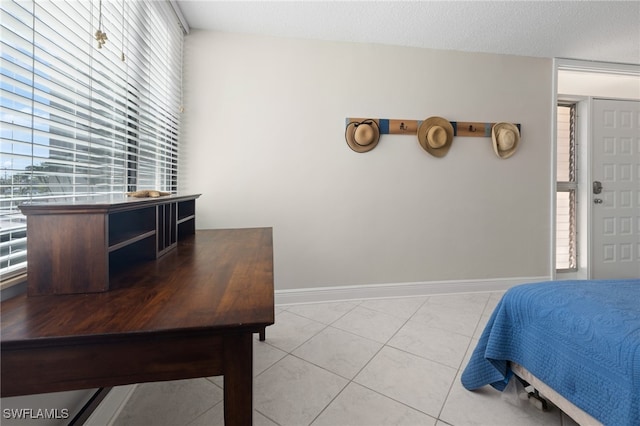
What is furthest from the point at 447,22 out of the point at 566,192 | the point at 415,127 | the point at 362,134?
the point at 566,192

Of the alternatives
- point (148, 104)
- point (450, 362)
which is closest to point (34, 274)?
point (148, 104)

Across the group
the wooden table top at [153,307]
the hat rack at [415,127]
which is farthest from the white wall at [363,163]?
the wooden table top at [153,307]

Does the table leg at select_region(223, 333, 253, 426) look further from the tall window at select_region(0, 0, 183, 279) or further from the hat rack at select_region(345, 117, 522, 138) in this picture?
the hat rack at select_region(345, 117, 522, 138)

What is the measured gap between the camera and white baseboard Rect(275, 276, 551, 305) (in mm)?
2387

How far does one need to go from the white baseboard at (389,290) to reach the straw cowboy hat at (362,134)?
127 cm

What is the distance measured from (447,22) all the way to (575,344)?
7.45ft

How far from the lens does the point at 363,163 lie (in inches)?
96.1

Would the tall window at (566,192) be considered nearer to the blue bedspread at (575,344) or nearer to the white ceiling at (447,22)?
the white ceiling at (447,22)

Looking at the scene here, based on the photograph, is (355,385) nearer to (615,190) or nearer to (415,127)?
(415,127)

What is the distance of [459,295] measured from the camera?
2.57 m

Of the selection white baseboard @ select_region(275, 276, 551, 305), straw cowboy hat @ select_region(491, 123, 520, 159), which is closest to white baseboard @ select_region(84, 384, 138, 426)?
white baseboard @ select_region(275, 276, 551, 305)

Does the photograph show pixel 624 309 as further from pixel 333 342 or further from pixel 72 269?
pixel 72 269

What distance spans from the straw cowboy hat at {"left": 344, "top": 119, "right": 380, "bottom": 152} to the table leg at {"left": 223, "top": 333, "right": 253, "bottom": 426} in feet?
6.73

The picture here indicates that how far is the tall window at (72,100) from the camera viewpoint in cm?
80
